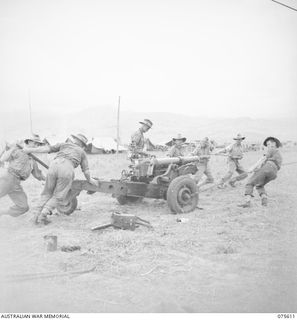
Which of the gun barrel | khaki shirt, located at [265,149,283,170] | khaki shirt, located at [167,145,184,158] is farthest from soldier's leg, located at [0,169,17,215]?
khaki shirt, located at [265,149,283,170]

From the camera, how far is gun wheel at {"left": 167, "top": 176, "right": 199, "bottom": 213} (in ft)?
24.0

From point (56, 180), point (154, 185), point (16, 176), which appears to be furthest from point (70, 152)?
point (154, 185)

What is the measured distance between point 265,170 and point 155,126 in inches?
2194

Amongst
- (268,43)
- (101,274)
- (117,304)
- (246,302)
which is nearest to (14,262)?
(101,274)

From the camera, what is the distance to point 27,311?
376 cm

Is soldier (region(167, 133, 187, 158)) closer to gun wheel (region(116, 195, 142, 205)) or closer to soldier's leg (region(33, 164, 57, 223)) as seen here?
gun wheel (region(116, 195, 142, 205))

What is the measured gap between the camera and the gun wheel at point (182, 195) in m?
7.31

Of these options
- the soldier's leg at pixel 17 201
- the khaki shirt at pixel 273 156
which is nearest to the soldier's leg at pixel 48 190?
the soldier's leg at pixel 17 201

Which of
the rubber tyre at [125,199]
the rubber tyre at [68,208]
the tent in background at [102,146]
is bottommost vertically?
the tent in background at [102,146]

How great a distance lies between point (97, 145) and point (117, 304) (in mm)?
27244

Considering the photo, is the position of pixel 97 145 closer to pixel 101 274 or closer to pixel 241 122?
pixel 101 274

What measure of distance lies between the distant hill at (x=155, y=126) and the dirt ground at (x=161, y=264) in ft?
113

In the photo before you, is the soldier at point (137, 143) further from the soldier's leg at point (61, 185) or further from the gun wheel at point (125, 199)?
the soldier's leg at point (61, 185)

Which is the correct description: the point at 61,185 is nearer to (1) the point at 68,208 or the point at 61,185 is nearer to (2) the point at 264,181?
(1) the point at 68,208
